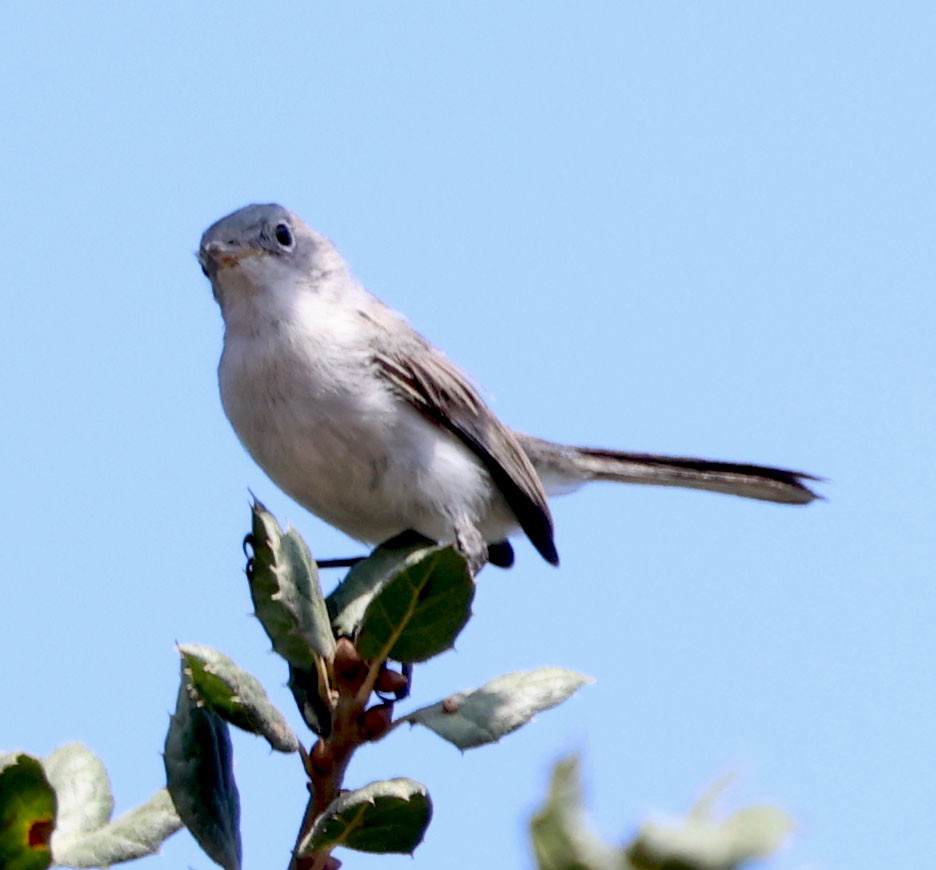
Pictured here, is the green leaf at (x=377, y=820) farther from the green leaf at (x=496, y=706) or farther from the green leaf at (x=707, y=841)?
the green leaf at (x=707, y=841)

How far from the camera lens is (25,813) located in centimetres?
107

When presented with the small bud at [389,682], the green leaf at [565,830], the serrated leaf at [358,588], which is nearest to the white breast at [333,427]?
the serrated leaf at [358,588]

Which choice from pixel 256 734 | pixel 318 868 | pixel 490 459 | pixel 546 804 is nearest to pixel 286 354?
pixel 490 459

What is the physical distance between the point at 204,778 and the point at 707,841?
1.12 metres

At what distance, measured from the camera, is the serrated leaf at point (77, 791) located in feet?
4.14

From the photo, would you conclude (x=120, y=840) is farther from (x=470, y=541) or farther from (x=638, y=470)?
(x=638, y=470)

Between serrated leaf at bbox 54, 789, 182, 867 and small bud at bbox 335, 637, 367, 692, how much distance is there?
34cm

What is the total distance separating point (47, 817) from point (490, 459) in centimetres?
335

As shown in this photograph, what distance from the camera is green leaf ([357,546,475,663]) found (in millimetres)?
1630

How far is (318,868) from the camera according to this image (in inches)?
51.0

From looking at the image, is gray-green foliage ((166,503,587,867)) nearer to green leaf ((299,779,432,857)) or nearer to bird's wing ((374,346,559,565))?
green leaf ((299,779,432,857))

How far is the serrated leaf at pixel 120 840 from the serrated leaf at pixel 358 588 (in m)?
0.46

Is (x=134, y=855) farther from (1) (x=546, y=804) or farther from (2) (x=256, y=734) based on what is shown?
(1) (x=546, y=804)

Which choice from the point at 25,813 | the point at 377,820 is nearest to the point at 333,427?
the point at 377,820
